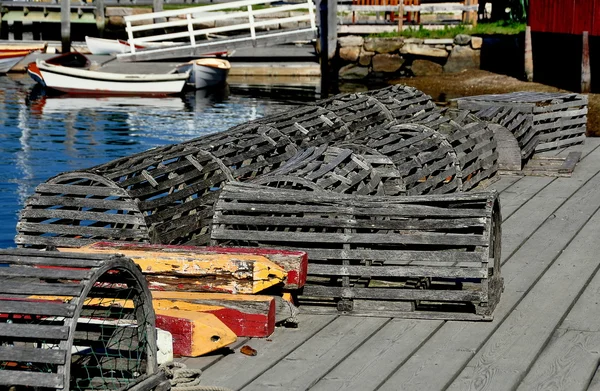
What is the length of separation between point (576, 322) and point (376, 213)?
4.71 ft

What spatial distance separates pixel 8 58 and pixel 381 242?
33520mm

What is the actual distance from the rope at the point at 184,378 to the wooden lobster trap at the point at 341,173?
7.82 feet

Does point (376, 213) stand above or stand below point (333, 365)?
above

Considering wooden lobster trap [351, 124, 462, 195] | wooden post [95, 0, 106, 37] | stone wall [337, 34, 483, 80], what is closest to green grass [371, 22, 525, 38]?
stone wall [337, 34, 483, 80]

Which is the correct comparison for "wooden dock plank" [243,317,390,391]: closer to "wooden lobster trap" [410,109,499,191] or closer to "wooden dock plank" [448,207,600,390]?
"wooden dock plank" [448,207,600,390]

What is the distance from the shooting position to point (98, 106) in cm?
3041

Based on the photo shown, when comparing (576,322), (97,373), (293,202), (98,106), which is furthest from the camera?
(98,106)

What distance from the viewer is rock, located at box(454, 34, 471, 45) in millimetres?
32750

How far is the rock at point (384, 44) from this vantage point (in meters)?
33.8

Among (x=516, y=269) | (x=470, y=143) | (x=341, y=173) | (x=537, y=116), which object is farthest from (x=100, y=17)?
(x=516, y=269)

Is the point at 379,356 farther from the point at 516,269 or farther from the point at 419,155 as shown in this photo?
the point at 419,155

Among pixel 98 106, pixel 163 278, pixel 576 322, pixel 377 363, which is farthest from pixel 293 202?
pixel 98 106

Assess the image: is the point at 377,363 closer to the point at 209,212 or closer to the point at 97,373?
the point at 97,373

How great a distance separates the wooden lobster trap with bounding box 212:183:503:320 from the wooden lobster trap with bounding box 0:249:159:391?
1371 millimetres
